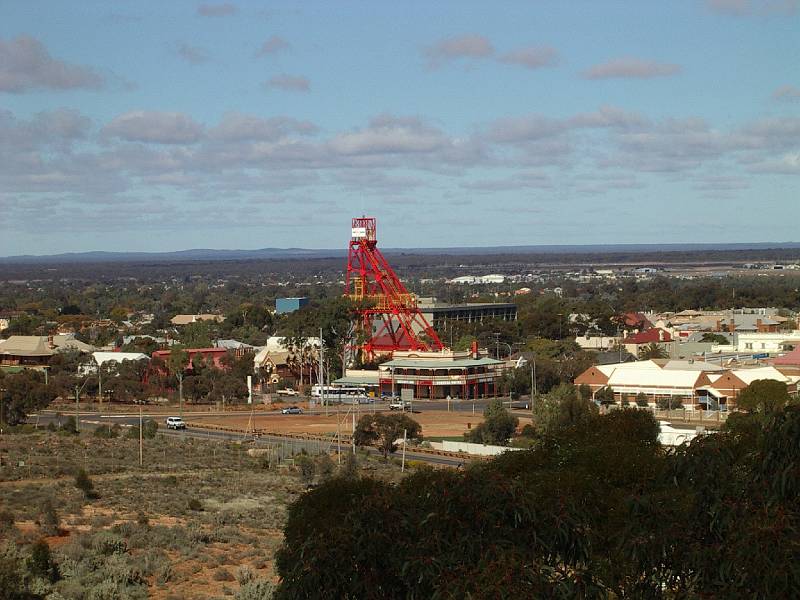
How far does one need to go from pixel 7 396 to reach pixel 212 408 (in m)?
18.4

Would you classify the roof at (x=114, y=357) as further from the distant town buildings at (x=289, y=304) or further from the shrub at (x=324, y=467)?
the distant town buildings at (x=289, y=304)

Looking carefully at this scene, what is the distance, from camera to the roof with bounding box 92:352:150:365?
321 feet

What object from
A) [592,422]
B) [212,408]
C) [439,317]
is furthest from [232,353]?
[592,422]

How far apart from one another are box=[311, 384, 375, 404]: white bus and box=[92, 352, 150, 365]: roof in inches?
622

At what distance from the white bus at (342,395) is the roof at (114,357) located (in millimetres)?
15806

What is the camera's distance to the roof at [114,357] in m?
97.9

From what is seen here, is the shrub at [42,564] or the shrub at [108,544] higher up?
the shrub at [42,564]

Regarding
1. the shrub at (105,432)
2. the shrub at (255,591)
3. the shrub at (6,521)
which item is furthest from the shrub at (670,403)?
the shrub at (255,591)

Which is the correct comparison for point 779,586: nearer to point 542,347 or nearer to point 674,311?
point 542,347

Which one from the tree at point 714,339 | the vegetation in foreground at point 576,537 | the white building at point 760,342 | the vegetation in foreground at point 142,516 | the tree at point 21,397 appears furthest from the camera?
the tree at point 714,339

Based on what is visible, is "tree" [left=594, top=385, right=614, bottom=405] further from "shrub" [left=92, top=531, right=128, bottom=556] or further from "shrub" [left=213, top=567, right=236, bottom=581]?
"shrub" [left=213, top=567, right=236, bottom=581]

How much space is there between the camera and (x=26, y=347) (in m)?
102

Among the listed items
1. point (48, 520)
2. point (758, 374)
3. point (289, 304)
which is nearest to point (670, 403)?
point (758, 374)

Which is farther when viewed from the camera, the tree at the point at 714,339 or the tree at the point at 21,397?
the tree at the point at 714,339
